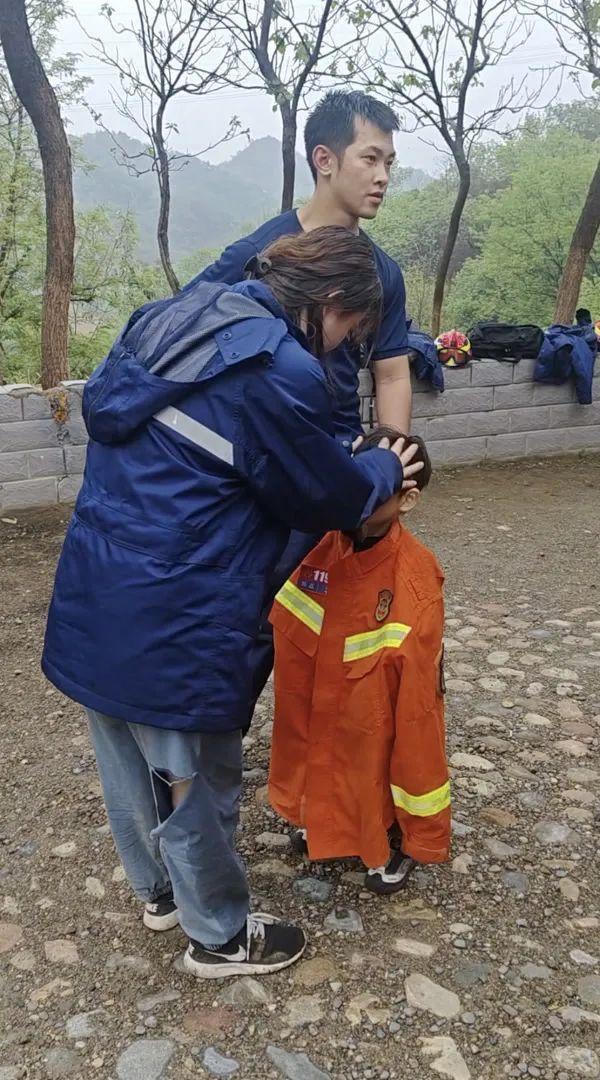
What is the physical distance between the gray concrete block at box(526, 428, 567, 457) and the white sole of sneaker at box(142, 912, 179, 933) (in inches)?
262

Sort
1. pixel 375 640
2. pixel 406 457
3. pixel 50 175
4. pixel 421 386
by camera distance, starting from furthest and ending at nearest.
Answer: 1. pixel 421 386
2. pixel 50 175
3. pixel 375 640
4. pixel 406 457

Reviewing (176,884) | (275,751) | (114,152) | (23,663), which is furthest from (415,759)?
(114,152)

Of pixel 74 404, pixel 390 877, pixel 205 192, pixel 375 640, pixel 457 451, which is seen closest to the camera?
pixel 375 640

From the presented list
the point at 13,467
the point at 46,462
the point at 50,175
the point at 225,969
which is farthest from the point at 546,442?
the point at 225,969

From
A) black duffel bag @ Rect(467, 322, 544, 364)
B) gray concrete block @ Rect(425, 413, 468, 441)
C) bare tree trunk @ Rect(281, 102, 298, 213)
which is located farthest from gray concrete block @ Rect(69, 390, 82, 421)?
bare tree trunk @ Rect(281, 102, 298, 213)

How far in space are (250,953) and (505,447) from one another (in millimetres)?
6596

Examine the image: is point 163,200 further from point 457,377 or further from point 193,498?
point 193,498

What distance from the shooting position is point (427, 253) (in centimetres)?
3738

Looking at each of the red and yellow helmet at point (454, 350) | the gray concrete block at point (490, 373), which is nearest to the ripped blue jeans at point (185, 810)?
the red and yellow helmet at point (454, 350)

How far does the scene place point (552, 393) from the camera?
8094mm

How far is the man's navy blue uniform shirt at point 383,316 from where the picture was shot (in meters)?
2.40

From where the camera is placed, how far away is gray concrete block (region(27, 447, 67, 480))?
619 centimetres

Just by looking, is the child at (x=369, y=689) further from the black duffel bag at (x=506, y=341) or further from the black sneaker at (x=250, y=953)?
the black duffel bag at (x=506, y=341)

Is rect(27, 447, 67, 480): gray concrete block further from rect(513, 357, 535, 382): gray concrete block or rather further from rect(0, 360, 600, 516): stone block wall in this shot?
rect(513, 357, 535, 382): gray concrete block
